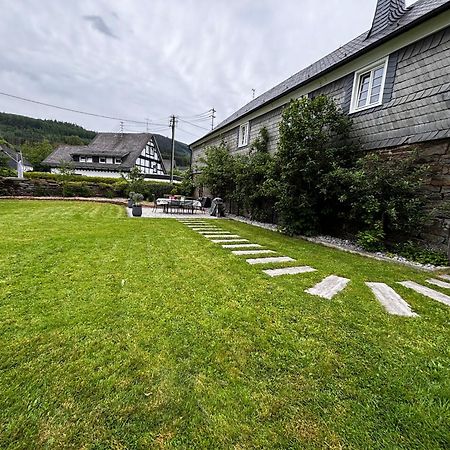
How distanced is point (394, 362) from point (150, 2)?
12188 millimetres

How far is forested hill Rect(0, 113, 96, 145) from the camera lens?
55969 mm

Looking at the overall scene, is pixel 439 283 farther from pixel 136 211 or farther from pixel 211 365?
pixel 136 211

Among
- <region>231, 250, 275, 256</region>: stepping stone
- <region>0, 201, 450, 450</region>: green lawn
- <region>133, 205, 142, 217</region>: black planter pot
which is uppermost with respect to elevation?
<region>133, 205, 142, 217</region>: black planter pot

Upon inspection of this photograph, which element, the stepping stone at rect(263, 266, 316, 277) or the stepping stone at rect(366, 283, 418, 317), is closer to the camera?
the stepping stone at rect(366, 283, 418, 317)

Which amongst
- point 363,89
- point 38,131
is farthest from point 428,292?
point 38,131

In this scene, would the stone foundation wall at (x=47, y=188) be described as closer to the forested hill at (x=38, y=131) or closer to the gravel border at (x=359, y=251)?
the gravel border at (x=359, y=251)

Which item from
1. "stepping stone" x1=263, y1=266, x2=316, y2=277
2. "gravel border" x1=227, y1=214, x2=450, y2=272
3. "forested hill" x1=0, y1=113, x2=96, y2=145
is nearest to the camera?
"stepping stone" x1=263, y1=266, x2=316, y2=277

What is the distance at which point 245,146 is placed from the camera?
1213 cm

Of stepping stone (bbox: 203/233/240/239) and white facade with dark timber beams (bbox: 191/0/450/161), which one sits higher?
white facade with dark timber beams (bbox: 191/0/450/161)

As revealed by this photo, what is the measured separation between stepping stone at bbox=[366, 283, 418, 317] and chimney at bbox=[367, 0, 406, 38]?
23.3 feet

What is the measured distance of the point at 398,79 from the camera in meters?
5.39

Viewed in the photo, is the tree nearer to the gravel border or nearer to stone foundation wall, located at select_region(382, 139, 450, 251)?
the gravel border

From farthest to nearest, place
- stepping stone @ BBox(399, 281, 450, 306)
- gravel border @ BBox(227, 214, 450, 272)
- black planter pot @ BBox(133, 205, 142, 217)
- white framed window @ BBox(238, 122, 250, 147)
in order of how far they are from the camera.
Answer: white framed window @ BBox(238, 122, 250, 147)
black planter pot @ BBox(133, 205, 142, 217)
gravel border @ BBox(227, 214, 450, 272)
stepping stone @ BBox(399, 281, 450, 306)

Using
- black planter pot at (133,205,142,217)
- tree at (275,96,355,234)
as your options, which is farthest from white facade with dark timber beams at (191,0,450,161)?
black planter pot at (133,205,142,217)
